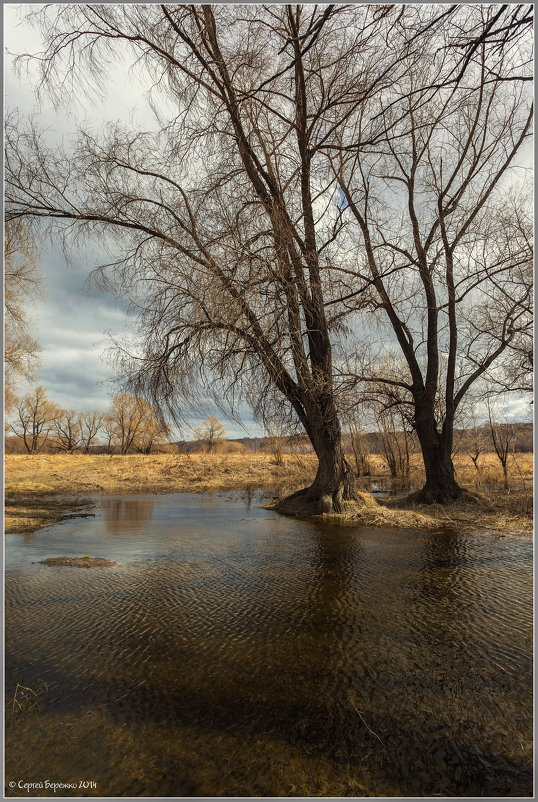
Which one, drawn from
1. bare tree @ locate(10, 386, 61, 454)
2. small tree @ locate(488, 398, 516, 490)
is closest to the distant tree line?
bare tree @ locate(10, 386, 61, 454)

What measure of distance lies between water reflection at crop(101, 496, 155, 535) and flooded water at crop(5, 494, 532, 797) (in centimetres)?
227

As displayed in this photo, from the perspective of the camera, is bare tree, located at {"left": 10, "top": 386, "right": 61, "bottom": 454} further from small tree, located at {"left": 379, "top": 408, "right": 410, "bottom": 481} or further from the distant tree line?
small tree, located at {"left": 379, "top": 408, "right": 410, "bottom": 481}

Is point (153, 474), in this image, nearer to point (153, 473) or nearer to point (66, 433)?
point (153, 473)

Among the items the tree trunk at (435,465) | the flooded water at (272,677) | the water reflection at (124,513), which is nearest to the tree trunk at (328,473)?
the tree trunk at (435,465)

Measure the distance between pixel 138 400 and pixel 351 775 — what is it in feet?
25.1

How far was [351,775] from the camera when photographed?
1.64 metres

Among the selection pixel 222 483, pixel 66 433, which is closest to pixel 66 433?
pixel 66 433

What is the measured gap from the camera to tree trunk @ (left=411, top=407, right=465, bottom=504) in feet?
31.2

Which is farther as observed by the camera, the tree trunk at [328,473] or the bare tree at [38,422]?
the bare tree at [38,422]

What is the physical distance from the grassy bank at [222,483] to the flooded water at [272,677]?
2.97m

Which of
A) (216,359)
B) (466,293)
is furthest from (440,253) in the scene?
(216,359)

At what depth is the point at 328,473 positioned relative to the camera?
28.1 ft

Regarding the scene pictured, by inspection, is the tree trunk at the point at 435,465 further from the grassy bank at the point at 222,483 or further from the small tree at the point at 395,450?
the small tree at the point at 395,450

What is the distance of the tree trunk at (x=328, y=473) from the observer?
842 centimetres
